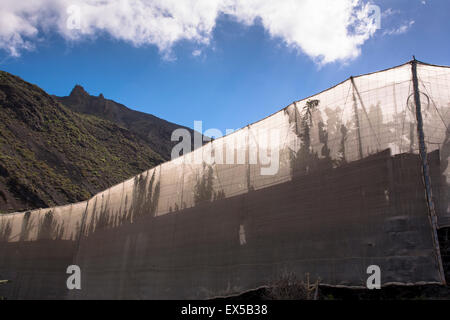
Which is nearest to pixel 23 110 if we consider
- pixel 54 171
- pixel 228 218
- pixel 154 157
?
pixel 54 171

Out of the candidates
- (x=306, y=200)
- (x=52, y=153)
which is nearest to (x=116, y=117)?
(x=52, y=153)

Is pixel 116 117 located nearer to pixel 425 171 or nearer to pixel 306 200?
pixel 306 200

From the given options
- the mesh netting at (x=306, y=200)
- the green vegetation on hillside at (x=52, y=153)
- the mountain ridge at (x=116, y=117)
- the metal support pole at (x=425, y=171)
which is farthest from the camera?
the mountain ridge at (x=116, y=117)

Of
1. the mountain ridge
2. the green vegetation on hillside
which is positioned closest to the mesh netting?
the green vegetation on hillside

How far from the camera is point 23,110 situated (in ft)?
118

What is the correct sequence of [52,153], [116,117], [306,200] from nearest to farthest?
[306,200] → [52,153] → [116,117]

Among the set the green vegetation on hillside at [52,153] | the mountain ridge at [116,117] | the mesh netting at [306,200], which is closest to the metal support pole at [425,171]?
the mesh netting at [306,200]

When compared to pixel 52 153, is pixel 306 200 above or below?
below

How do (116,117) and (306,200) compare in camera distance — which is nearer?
(306,200)

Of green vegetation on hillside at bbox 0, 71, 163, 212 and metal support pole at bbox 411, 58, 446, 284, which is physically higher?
green vegetation on hillside at bbox 0, 71, 163, 212

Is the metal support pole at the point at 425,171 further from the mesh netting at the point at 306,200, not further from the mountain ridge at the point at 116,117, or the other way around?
the mountain ridge at the point at 116,117

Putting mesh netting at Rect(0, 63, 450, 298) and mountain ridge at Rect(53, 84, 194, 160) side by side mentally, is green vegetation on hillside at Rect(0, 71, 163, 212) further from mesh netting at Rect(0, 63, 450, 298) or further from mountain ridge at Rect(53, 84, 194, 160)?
mesh netting at Rect(0, 63, 450, 298)

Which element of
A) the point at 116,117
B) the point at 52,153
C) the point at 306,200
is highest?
the point at 116,117

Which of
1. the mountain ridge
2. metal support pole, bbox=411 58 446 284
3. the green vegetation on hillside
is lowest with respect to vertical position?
metal support pole, bbox=411 58 446 284
